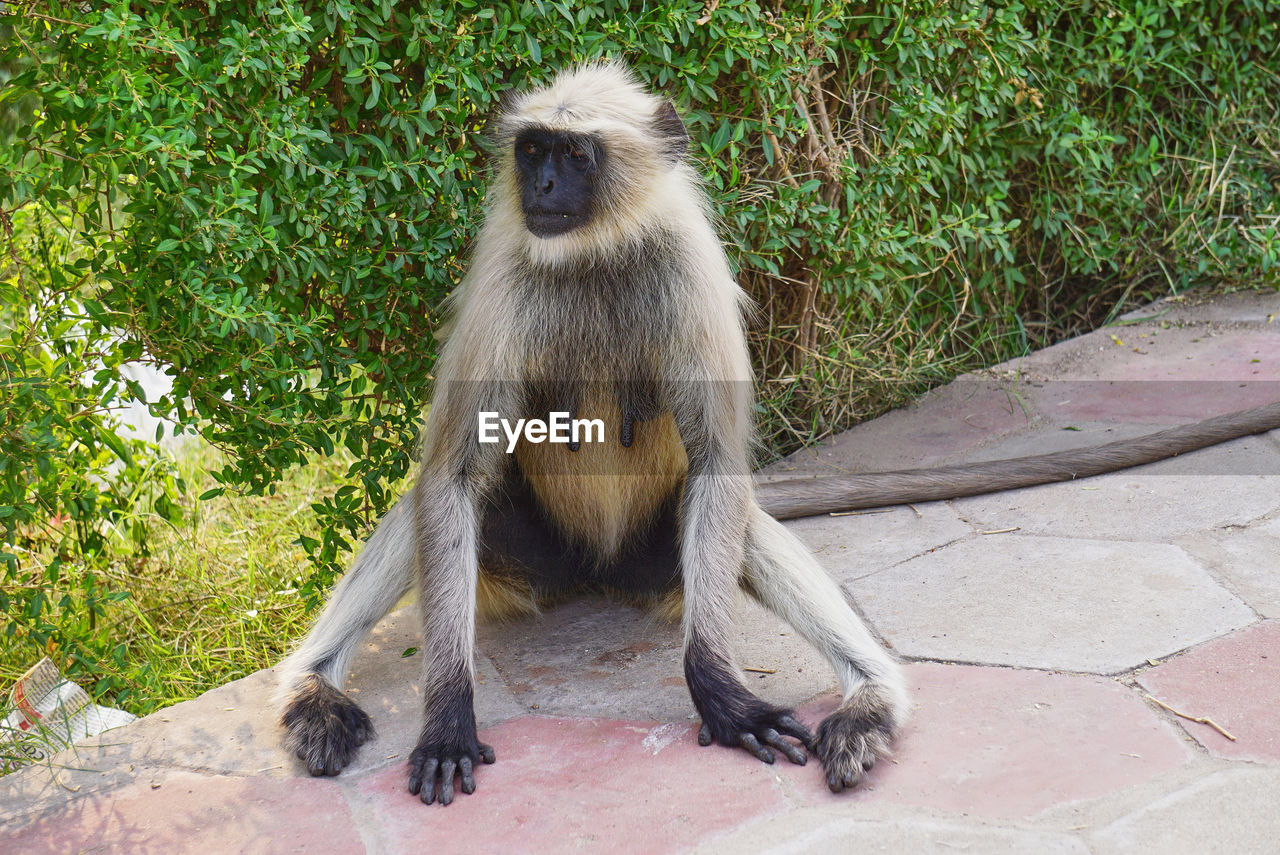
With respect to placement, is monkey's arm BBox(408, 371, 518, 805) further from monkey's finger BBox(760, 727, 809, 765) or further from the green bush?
monkey's finger BBox(760, 727, 809, 765)

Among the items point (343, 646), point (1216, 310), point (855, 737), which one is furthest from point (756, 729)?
point (1216, 310)

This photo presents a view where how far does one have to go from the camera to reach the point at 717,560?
2855 mm

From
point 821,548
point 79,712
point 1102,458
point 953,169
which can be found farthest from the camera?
point 953,169

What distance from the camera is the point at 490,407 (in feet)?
9.46

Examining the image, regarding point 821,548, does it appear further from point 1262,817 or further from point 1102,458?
point 1262,817

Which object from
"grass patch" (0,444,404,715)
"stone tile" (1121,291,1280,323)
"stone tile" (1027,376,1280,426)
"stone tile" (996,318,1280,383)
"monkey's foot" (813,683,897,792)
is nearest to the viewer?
"monkey's foot" (813,683,897,792)

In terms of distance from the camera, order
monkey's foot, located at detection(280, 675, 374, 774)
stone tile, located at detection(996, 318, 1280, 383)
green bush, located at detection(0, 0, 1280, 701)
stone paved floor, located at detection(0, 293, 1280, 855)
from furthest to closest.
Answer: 1. stone tile, located at detection(996, 318, 1280, 383)
2. green bush, located at detection(0, 0, 1280, 701)
3. monkey's foot, located at detection(280, 675, 374, 774)
4. stone paved floor, located at detection(0, 293, 1280, 855)

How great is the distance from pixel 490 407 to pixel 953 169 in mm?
2234

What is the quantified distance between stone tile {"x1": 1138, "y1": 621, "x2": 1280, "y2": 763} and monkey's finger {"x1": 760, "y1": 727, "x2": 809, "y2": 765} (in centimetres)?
74

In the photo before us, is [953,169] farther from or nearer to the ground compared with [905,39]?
nearer to the ground

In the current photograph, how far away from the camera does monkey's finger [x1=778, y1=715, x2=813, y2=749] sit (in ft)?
8.32

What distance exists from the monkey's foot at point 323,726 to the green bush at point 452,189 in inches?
24.5

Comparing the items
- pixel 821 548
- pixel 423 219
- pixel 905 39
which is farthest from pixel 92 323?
pixel 905 39

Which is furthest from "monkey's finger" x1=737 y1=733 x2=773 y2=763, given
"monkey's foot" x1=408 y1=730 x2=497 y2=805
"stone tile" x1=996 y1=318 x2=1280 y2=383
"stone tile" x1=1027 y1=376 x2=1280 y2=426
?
"stone tile" x1=996 y1=318 x2=1280 y2=383
